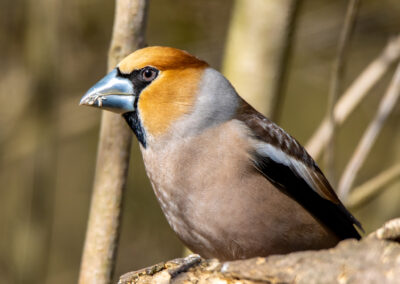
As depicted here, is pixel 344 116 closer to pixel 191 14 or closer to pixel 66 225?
pixel 191 14

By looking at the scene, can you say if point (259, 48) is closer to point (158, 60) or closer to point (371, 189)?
point (158, 60)

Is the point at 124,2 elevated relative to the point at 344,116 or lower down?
elevated

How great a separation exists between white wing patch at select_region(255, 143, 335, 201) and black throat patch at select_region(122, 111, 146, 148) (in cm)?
62

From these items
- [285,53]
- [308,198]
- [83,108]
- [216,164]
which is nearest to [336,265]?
[216,164]

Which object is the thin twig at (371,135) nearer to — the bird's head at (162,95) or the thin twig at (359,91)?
the thin twig at (359,91)

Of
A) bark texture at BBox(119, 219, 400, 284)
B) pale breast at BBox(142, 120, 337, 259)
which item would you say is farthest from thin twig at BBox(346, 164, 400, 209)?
bark texture at BBox(119, 219, 400, 284)

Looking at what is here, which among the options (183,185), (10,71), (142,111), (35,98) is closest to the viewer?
(183,185)

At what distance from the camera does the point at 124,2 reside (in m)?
3.23

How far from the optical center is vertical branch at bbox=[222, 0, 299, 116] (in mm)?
3820

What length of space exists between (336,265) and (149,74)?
169 cm

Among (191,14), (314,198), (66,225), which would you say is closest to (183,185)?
(314,198)

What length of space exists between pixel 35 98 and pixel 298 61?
9.73 ft

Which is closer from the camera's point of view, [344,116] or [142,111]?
[142,111]

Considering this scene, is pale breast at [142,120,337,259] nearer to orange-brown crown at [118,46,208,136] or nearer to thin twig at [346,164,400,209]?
orange-brown crown at [118,46,208,136]
